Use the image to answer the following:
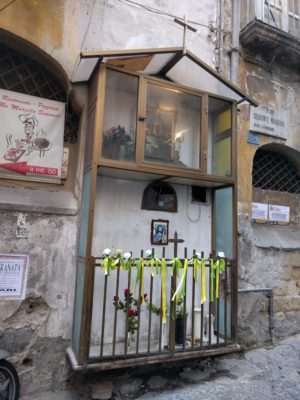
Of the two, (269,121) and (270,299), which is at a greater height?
(269,121)

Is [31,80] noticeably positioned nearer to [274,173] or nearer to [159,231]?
[159,231]

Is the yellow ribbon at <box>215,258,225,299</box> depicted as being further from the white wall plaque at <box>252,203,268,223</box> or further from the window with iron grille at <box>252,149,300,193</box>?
the window with iron grille at <box>252,149,300,193</box>

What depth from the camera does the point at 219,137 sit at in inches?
167

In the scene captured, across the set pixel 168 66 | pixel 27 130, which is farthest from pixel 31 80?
pixel 168 66

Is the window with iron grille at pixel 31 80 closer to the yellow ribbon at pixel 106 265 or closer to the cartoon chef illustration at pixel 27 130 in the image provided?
the cartoon chef illustration at pixel 27 130

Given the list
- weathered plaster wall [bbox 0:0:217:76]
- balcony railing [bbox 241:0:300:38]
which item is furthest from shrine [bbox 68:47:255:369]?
balcony railing [bbox 241:0:300:38]

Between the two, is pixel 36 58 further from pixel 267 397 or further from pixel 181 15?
pixel 267 397

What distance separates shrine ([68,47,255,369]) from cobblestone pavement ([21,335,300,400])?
1.14 feet

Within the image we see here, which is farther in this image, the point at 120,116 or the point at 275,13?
the point at 275,13

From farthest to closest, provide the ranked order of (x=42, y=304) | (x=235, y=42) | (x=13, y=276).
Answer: (x=235, y=42)
(x=42, y=304)
(x=13, y=276)

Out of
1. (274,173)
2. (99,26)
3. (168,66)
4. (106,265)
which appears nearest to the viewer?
(106,265)

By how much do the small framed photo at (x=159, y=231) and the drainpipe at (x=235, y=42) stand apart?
2.31m

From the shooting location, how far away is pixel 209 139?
14.1 feet

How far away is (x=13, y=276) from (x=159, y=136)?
83.7 inches
